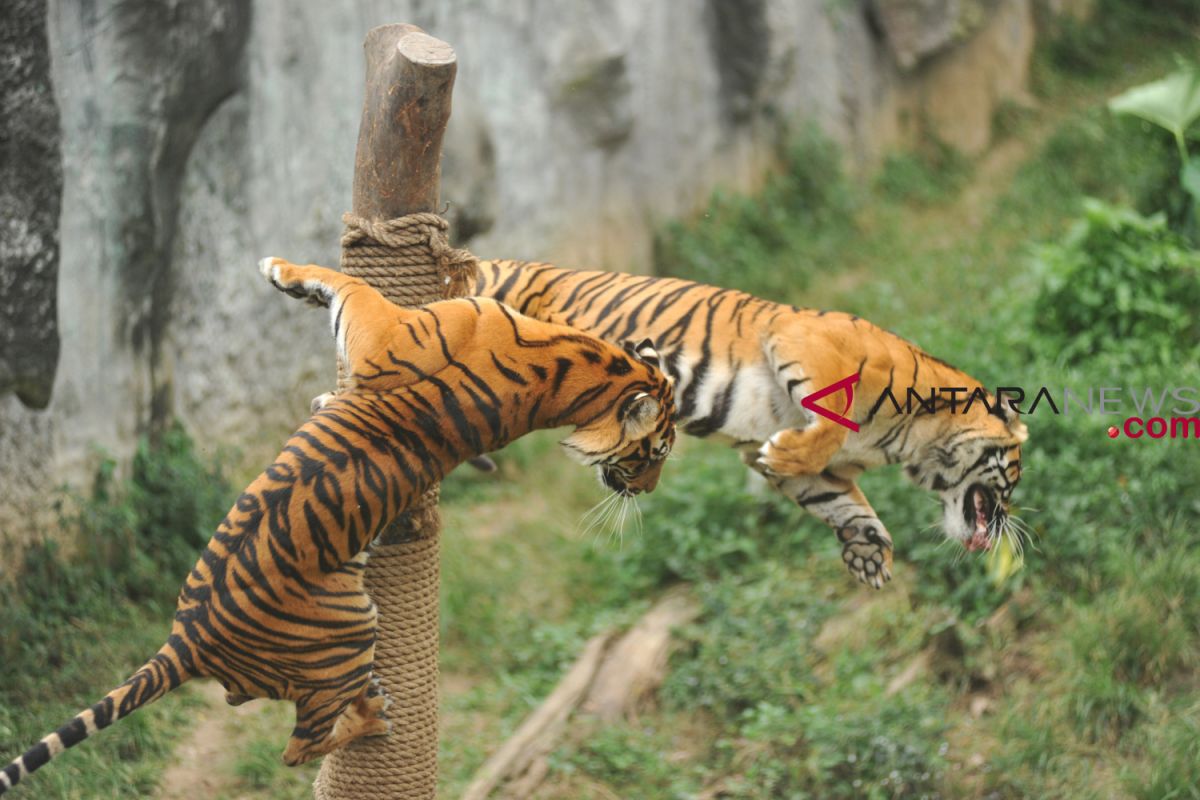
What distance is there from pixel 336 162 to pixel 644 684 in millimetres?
2417

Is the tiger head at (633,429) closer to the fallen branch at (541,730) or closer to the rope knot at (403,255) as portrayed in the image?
the rope knot at (403,255)

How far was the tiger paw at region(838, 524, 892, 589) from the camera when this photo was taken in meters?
3.10

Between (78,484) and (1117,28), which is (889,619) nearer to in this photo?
(78,484)

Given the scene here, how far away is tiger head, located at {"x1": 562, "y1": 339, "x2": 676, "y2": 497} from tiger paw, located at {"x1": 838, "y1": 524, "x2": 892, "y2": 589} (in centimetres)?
55

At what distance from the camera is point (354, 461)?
2.55m

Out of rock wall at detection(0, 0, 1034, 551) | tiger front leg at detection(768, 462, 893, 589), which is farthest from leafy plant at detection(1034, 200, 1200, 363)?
tiger front leg at detection(768, 462, 893, 589)

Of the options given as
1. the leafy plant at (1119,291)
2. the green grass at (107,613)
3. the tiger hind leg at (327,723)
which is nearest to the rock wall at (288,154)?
the green grass at (107,613)

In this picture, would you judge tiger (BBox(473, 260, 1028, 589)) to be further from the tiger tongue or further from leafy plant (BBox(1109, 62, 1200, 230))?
leafy plant (BBox(1109, 62, 1200, 230))

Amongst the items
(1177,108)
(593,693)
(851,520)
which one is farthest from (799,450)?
(1177,108)

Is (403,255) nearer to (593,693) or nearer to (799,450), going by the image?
(799,450)

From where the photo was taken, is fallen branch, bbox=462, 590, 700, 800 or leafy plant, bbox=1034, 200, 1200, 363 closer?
fallen branch, bbox=462, 590, 700, 800

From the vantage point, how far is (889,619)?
193 inches

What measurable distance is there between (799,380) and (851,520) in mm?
417

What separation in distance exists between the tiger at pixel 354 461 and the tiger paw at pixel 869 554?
58cm
